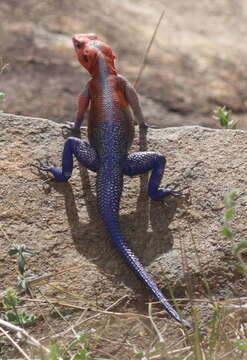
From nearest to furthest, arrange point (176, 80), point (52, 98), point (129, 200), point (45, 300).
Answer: point (45, 300)
point (129, 200)
point (52, 98)
point (176, 80)

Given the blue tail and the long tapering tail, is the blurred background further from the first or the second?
the long tapering tail

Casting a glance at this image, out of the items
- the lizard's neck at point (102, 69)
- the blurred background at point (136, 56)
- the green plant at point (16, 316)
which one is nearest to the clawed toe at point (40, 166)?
the lizard's neck at point (102, 69)

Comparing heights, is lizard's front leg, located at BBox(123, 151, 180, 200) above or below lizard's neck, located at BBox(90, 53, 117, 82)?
below

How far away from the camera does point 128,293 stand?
172 inches

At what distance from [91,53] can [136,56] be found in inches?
165

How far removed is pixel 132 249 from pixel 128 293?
1.08ft

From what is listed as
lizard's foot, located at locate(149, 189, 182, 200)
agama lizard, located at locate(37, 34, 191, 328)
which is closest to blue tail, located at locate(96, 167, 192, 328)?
agama lizard, located at locate(37, 34, 191, 328)

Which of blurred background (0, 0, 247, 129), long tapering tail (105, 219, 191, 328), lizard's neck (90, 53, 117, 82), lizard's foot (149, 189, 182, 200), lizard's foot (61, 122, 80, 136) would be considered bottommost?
blurred background (0, 0, 247, 129)

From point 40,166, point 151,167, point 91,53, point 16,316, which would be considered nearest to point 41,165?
point 40,166

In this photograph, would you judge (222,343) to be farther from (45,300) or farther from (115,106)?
(115,106)

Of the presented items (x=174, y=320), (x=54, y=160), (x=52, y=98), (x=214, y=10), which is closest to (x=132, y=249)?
(x=174, y=320)

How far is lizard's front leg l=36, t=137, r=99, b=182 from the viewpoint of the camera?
16.3ft

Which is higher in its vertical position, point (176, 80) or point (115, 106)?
point (115, 106)

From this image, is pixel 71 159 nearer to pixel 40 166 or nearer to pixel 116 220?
pixel 40 166
